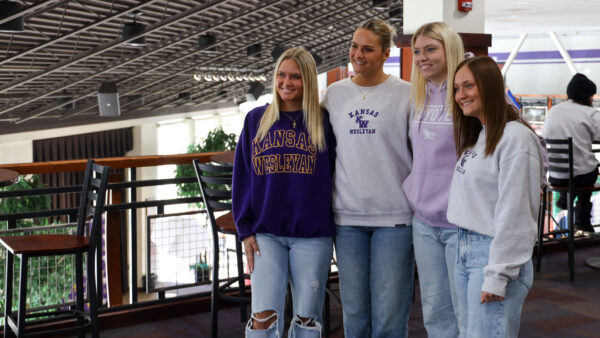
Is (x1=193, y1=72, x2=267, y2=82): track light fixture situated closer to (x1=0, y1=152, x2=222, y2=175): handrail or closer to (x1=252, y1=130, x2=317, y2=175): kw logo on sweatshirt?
(x1=0, y1=152, x2=222, y2=175): handrail

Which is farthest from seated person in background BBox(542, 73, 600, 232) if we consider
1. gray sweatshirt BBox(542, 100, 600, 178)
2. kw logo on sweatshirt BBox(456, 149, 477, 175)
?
kw logo on sweatshirt BBox(456, 149, 477, 175)

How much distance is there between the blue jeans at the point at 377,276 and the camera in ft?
6.63

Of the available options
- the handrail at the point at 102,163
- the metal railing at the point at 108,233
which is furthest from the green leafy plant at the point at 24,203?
the handrail at the point at 102,163

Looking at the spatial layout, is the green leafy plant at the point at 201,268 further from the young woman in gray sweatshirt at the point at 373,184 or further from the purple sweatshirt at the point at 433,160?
the purple sweatshirt at the point at 433,160

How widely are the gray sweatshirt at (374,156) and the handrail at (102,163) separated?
150 cm

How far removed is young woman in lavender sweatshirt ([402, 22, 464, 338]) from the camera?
1892mm

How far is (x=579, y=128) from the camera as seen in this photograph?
440 centimetres

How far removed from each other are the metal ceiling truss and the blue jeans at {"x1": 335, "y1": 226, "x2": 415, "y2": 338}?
7.58 m

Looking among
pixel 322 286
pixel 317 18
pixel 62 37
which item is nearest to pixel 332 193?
pixel 322 286

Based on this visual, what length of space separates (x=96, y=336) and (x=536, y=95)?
20341 millimetres

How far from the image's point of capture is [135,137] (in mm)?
20000

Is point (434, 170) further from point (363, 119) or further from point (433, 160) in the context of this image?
point (363, 119)

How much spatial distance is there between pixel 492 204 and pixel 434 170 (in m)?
0.30

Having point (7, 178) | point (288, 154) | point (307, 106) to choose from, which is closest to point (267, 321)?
point (288, 154)
